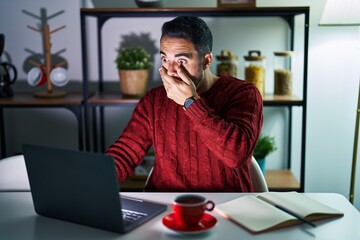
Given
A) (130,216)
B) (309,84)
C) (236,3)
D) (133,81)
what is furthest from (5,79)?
(130,216)

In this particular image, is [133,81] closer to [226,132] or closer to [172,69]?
[172,69]

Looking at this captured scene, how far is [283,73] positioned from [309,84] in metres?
0.29

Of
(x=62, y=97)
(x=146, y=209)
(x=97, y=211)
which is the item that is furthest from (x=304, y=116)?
(x=97, y=211)

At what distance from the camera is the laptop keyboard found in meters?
1.41

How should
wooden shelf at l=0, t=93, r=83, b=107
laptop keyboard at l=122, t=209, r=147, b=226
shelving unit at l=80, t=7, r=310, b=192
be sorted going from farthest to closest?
1. wooden shelf at l=0, t=93, r=83, b=107
2. shelving unit at l=80, t=7, r=310, b=192
3. laptop keyboard at l=122, t=209, r=147, b=226

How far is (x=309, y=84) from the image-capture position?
305cm

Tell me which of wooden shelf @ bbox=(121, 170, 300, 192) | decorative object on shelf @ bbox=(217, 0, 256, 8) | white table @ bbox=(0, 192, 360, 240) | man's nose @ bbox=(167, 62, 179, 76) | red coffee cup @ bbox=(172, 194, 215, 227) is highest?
decorative object on shelf @ bbox=(217, 0, 256, 8)

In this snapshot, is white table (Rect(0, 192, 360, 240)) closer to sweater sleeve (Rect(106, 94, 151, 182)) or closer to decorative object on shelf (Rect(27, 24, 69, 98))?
sweater sleeve (Rect(106, 94, 151, 182))

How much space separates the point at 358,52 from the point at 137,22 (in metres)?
1.21

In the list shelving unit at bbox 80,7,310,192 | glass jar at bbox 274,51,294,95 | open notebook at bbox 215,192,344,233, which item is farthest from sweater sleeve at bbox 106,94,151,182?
glass jar at bbox 274,51,294,95

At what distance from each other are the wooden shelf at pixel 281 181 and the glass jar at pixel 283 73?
18.2 inches

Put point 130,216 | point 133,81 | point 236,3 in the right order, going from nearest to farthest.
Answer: point 130,216
point 236,3
point 133,81

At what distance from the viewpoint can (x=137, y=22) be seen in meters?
3.03

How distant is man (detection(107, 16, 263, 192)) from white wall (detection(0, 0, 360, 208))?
3.74 ft
